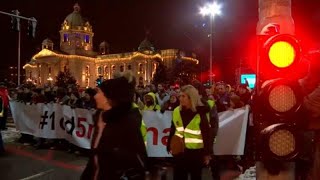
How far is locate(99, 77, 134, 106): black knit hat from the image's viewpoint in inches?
146

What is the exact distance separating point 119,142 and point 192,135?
2.62 meters

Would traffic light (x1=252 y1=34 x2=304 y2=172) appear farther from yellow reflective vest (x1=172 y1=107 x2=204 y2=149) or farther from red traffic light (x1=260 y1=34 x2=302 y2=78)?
yellow reflective vest (x1=172 y1=107 x2=204 y2=149)

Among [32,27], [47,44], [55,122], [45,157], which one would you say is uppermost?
[47,44]

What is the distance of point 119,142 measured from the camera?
11.5 ft

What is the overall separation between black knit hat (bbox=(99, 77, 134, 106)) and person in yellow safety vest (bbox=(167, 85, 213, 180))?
226cm

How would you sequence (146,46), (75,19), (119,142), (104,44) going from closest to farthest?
(119,142) < (75,19) < (146,46) < (104,44)

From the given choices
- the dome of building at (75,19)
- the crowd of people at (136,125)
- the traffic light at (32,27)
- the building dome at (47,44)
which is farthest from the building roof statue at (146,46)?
the crowd of people at (136,125)

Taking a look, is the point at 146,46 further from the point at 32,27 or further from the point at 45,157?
the point at 45,157

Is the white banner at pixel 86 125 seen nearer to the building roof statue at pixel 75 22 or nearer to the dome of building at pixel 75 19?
the building roof statue at pixel 75 22

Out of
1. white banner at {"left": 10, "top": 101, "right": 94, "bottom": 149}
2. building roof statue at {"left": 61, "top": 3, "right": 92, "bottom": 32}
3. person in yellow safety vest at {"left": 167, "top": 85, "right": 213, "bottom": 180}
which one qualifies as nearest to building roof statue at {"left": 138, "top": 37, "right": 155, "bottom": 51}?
building roof statue at {"left": 61, "top": 3, "right": 92, "bottom": 32}

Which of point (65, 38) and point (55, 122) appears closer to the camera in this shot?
point (55, 122)

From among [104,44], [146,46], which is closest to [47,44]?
[104,44]

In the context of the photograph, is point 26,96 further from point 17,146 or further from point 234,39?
point 234,39

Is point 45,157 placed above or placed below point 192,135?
below
